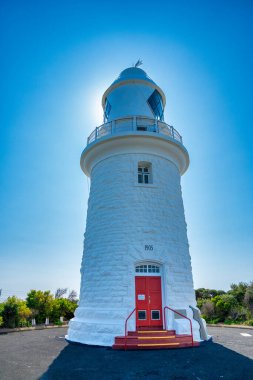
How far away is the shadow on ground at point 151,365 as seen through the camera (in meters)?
5.96

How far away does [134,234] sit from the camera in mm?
11203


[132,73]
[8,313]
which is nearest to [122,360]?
[8,313]

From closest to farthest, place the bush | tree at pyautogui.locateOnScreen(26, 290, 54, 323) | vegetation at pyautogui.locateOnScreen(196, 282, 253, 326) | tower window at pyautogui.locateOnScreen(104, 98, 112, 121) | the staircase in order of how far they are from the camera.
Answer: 1. the staircase
2. tower window at pyautogui.locateOnScreen(104, 98, 112, 121)
3. the bush
4. tree at pyautogui.locateOnScreen(26, 290, 54, 323)
5. vegetation at pyautogui.locateOnScreen(196, 282, 253, 326)

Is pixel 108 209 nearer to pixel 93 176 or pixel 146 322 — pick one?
pixel 93 176

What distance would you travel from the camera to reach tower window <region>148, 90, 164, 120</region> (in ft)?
48.1

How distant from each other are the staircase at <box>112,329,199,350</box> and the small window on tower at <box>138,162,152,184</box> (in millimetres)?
6206

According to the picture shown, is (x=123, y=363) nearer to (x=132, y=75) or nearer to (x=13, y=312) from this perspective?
(x=13, y=312)

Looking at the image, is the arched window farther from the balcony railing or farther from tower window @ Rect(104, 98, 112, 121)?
tower window @ Rect(104, 98, 112, 121)

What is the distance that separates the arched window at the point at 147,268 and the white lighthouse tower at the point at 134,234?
39 mm

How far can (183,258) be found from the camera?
11805 mm

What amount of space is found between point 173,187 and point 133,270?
176 inches

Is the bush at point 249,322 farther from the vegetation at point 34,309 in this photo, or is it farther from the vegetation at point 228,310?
the vegetation at point 34,309

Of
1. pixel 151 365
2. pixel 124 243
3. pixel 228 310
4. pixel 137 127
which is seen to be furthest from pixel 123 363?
pixel 228 310

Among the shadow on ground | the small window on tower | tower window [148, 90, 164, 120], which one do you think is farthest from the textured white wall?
tower window [148, 90, 164, 120]
